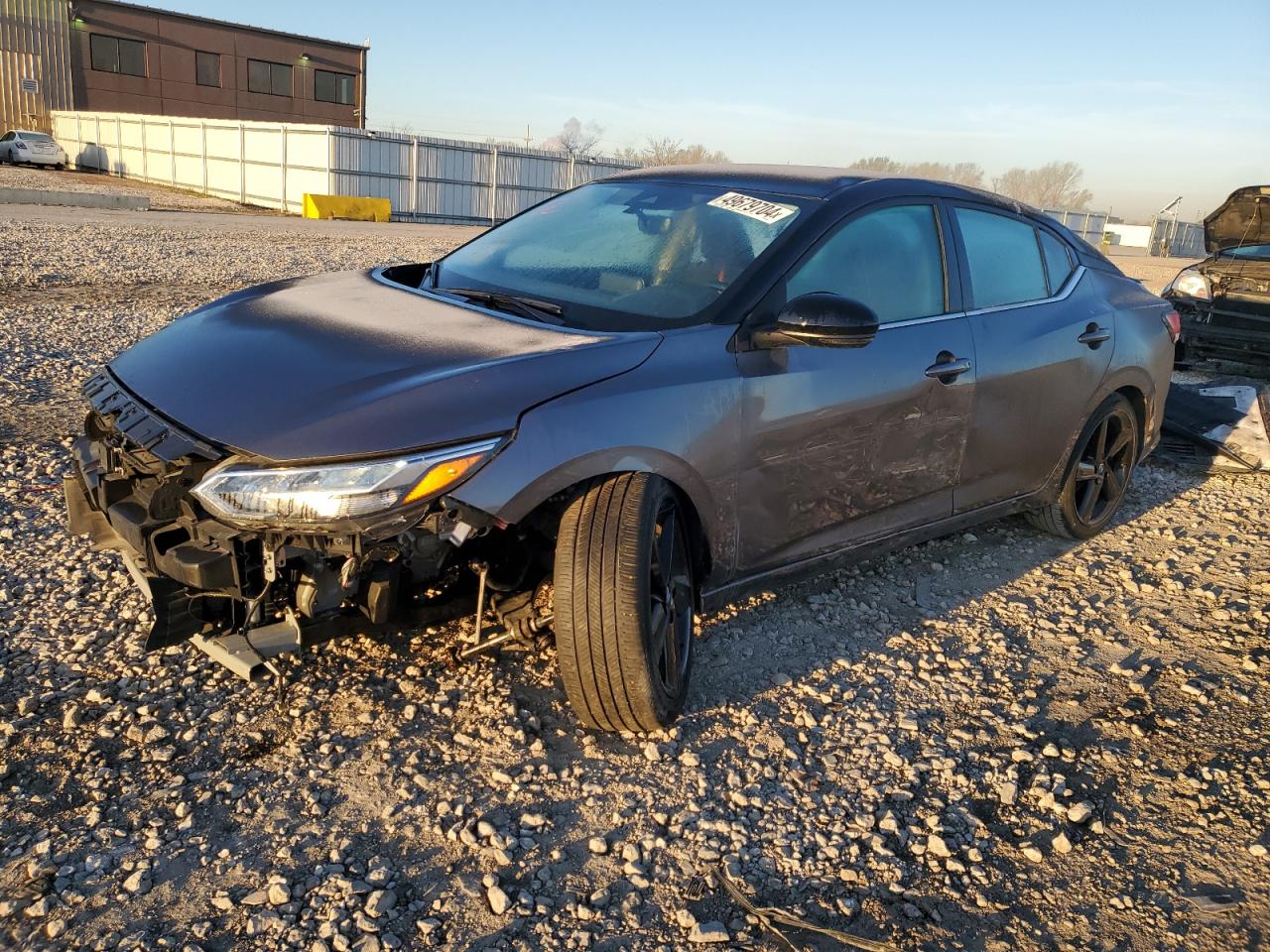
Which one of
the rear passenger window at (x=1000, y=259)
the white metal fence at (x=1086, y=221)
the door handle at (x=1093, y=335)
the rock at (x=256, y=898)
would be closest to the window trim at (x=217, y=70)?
the white metal fence at (x=1086, y=221)

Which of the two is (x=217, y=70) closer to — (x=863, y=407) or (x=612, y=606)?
(x=863, y=407)

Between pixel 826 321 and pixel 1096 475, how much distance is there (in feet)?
8.56

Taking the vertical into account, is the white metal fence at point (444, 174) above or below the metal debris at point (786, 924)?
above

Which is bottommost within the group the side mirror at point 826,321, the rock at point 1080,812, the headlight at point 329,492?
the rock at point 1080,812

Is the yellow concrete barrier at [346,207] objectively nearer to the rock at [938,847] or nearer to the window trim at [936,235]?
the window trim at [936,235]

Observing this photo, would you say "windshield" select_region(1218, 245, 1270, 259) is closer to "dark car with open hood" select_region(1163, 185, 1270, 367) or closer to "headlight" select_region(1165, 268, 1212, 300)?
"dark car with open hood" select_region(1163, 185, 1270, 367)

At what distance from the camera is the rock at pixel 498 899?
2351mm

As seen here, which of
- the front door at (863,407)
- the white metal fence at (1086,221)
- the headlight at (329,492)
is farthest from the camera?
the white metal fence at (1086,221)

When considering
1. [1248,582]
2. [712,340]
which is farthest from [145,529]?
[1248,582]

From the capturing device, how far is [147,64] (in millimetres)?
42188

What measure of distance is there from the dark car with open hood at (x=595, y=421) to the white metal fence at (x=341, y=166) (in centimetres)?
2586

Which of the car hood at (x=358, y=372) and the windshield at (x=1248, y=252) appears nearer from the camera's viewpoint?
the car hood at (x=358, y=372)

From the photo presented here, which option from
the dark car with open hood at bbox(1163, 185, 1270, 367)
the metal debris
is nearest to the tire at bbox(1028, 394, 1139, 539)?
the metal debris

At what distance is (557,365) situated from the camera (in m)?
2.87
